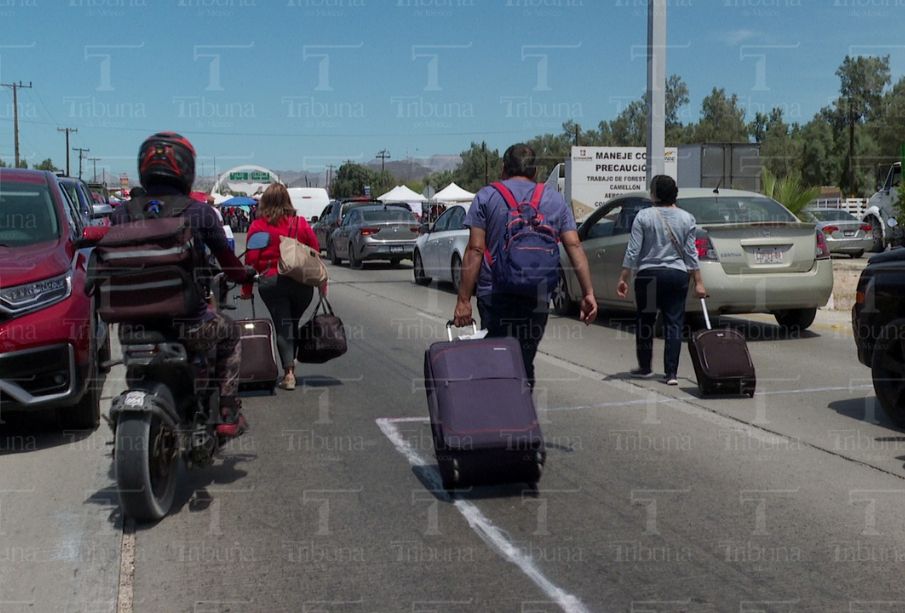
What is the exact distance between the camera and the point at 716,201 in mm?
11789

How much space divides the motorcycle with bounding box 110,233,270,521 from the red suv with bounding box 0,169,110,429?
1140mm

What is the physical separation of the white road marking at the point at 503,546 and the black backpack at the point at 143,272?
1.84 metres

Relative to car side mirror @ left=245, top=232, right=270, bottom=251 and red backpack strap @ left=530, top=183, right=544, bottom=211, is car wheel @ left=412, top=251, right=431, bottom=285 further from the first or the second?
red backpack strap @ left=530, top=183, right=544, bottom=211

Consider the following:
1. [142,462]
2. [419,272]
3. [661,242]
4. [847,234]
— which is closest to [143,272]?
[142,462]

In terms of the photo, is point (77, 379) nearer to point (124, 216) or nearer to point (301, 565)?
point (124, 216)

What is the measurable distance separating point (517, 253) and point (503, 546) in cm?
184

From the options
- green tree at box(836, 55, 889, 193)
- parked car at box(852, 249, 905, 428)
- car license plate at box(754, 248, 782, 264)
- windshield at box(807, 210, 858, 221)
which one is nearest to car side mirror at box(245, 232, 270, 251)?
parked car at box(852, 249, 905, 428)

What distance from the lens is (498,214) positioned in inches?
241

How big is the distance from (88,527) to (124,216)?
1647mm

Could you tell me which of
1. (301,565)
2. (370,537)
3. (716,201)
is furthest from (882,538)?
(716,201)

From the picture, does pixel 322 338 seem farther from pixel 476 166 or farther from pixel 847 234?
pixel 476 166

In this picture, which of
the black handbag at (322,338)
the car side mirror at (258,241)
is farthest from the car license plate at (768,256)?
the car side mirror at (258,241)

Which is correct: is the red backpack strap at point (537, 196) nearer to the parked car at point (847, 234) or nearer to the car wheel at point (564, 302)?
the car wheel at point (564, 302)

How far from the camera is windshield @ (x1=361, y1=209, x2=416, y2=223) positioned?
82.7 feet
